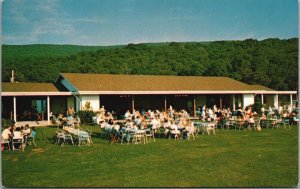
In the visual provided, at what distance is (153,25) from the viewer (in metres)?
18.2

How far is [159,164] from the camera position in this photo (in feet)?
33.0

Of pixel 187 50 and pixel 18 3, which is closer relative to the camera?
pixel 18 3

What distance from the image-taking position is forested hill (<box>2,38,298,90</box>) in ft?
130

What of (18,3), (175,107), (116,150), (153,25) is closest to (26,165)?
(116,150)

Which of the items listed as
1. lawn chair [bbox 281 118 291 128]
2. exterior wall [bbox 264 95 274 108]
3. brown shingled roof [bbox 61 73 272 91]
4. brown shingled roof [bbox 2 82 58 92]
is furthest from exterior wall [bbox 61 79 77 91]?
exterior wall [bbox 264 95 274 108]

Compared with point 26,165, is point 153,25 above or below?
above

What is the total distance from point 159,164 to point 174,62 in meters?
39.6

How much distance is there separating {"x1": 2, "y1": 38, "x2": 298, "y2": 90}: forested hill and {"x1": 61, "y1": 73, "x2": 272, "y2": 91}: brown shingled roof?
8921 millimetres

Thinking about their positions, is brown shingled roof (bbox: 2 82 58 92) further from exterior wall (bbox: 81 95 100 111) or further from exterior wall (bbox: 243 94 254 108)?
exterior wall (bbox: 243 94 254 108)

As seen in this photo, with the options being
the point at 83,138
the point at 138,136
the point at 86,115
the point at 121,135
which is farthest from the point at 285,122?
the point at 83,138

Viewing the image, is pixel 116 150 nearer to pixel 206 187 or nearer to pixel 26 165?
pixel 26 165

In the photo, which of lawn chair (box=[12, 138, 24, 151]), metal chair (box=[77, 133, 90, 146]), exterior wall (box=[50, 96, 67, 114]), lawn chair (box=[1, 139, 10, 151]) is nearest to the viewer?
lawn chair (box=[1, 139, 10, 151])

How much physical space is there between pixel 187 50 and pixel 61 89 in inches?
1023

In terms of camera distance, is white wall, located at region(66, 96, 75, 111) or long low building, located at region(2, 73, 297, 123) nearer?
long low building, located at region(2, 73, 297, 123)
